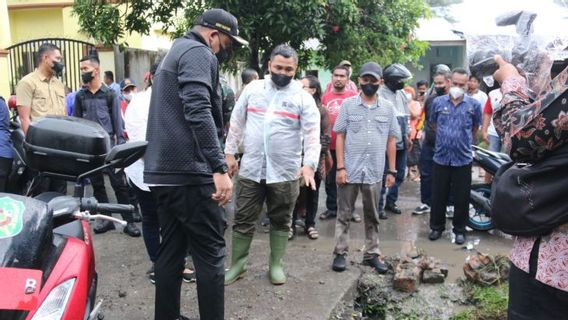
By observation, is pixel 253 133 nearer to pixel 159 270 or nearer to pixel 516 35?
pixel 159 270

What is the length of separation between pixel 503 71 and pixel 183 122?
174 centimetres

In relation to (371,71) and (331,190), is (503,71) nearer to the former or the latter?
(371,71)

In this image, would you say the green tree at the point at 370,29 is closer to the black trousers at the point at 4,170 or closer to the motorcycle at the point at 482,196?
the motorcycle at the point at 482,196

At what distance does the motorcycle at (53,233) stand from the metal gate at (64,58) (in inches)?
299

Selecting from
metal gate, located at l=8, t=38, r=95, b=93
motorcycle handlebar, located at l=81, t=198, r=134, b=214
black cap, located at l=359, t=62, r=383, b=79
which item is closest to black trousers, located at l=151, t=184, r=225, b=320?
motorcycle handlebar, located at l=81, t=198, r=134, b=214

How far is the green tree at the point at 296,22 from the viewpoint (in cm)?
639

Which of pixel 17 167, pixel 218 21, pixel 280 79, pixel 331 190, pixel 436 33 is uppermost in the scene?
pixel 436 33

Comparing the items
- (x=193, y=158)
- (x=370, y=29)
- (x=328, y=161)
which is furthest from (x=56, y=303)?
(x=370, y=29)

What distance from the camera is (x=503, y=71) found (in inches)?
85.7

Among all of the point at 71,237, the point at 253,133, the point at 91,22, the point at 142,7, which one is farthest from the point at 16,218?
the point at 91,22

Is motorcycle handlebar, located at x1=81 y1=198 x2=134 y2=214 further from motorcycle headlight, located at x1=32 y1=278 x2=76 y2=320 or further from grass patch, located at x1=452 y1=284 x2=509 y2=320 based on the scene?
grass patch, located at x1=452 y1=284 x2=509 y2=320

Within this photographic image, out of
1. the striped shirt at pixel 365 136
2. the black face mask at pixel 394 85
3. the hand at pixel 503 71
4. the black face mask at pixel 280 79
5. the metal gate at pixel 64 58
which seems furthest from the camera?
the metal gate at pixel 64 58

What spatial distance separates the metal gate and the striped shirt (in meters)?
6.69

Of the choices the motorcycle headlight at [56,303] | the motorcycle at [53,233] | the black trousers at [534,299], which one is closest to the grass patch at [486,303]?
the black trousers at [534,299]
